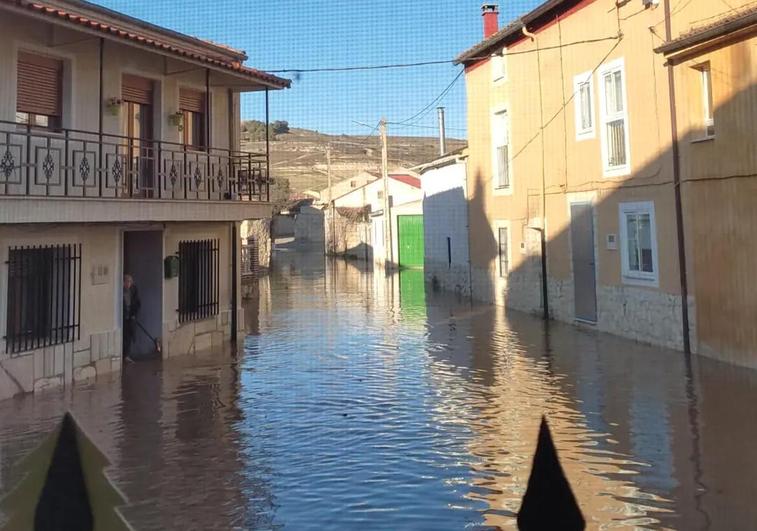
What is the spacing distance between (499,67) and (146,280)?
11197 mm

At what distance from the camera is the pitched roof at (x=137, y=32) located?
8.04 m

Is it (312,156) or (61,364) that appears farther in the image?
(312,156)

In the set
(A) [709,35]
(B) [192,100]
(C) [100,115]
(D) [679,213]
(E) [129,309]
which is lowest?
(E) [129,309]

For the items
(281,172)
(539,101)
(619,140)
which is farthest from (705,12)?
(281,172)

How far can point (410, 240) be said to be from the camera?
3231 centimetres

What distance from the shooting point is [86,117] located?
9.75m

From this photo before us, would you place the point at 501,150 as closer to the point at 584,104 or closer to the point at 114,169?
the point at 584,104

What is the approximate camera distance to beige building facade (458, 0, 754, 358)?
1125 cm

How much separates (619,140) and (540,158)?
329 cm

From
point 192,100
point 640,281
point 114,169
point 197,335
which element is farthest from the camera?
point 197,335

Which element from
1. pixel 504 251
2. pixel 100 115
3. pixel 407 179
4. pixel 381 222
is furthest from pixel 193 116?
pixel 407 179

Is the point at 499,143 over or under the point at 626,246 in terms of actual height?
over

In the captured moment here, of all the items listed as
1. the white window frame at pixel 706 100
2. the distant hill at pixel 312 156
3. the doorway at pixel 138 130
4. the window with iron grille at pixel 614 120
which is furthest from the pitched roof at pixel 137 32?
the distant hill at pixel 312 156

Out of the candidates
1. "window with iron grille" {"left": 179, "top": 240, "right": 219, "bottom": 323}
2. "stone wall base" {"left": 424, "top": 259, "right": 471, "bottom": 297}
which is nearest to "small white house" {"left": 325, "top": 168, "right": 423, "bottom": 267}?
"stone wall base" {"left": 424, "top": 259, "right": 471, "bottom": 297}
